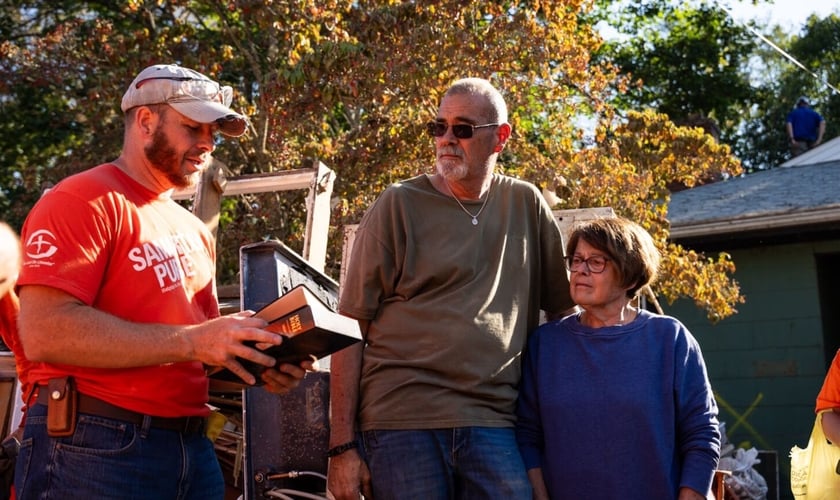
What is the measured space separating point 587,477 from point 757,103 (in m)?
28.4

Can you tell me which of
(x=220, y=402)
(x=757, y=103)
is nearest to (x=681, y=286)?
(x=220, y=402)

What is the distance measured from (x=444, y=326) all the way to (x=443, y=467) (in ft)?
1.54

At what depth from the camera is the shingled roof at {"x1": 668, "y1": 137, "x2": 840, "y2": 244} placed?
10836 mm

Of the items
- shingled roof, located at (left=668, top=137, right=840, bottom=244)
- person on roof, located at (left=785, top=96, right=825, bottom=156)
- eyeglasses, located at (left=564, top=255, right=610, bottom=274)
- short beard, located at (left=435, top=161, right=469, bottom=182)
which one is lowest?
eyeglasses, located at (left=564, top=255, right=610, bottom=274)

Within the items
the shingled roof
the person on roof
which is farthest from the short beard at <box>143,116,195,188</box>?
the person on roof

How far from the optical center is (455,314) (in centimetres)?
345

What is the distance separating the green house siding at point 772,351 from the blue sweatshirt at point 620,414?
7887 millimetres

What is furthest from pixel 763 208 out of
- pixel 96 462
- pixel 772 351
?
pixel 96 462

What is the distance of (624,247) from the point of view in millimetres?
3686

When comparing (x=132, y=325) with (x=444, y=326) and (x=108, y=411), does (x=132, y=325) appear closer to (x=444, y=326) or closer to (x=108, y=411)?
(x=108, y=411)

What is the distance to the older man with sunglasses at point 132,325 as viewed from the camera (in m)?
2.66

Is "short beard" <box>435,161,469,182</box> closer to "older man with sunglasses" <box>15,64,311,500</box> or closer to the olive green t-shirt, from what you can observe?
the olive green t-shirt

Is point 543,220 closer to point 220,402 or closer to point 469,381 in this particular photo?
point 469,381

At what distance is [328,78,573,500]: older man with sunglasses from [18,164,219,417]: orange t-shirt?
617 mm
